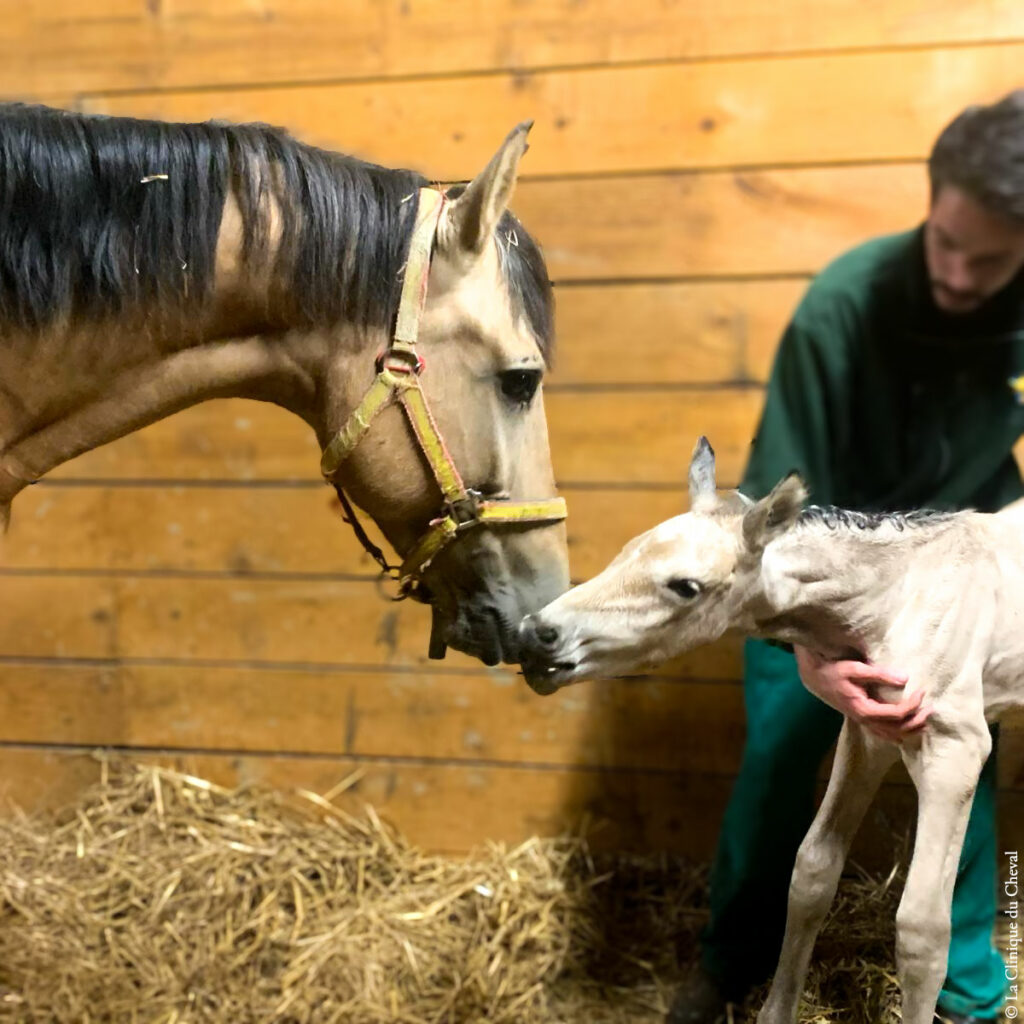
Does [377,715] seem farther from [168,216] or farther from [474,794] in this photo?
[168,216]

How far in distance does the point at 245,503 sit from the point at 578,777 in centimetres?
69

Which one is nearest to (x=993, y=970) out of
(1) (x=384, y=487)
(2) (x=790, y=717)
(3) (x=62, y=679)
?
(2) (x=790, y=717)

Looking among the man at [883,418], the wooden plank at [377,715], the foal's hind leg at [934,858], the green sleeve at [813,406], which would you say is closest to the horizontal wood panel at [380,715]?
the wooden plank at [377,715]

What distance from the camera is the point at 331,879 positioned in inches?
58.1

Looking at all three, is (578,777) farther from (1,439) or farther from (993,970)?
(1,439)

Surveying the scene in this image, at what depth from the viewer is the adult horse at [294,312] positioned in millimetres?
784

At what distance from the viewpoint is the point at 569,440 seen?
1.33 meters

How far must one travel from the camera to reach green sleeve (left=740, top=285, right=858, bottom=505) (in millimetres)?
1046

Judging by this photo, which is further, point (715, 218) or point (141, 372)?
point (715, 218)

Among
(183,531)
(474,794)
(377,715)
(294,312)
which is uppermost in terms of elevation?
(294,312)

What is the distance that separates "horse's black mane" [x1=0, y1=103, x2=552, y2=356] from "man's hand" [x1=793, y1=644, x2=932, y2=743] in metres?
0.49

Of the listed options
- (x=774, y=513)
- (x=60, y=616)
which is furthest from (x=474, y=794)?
(x=774, y=513)

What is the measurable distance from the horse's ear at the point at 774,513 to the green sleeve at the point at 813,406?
372mm

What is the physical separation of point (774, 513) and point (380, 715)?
0.99m
